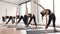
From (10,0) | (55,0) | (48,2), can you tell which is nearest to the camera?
(55,0)

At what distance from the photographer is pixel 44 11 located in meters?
0.75

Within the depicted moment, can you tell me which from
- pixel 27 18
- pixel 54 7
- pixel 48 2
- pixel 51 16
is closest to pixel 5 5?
pixel 48 2

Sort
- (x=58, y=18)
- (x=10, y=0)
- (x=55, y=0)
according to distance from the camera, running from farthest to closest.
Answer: (x=10, y=0), (x=55, y=0), (x=58, y=18)

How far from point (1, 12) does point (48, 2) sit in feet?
7.18

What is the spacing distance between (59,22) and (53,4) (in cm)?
36

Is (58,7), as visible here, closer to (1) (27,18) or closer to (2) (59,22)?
(2) (59,22)

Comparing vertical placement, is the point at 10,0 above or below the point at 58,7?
above

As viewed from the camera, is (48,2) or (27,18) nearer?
(27,18)

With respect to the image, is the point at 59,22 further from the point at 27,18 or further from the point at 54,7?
the point at 27,18

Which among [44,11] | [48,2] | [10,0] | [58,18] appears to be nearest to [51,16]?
[44,11]

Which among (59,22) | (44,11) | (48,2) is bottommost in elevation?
(59,22)

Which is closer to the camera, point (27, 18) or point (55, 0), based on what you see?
point (27, 18)

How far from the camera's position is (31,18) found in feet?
4.14

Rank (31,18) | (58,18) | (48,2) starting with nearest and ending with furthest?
1. (31,18)
2. (58,18)
3. (48,2)
